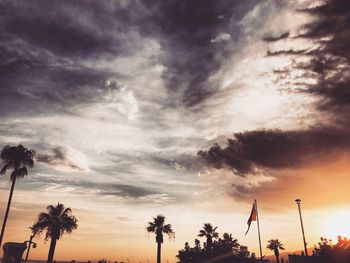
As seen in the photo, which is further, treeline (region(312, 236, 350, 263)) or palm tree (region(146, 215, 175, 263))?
palm tree (region(146, 215, 175, 263))

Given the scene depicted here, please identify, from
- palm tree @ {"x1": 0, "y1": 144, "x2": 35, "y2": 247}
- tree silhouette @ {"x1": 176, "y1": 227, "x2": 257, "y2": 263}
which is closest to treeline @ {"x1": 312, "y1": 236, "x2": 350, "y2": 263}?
tree silhouette @ {"x1": 176, "y1": 227, "x2": 257, "y2": 263}

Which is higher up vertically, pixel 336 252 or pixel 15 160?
pixel 15 160

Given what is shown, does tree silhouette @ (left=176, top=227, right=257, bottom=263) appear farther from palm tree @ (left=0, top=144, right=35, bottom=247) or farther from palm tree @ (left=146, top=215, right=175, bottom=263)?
palm tree @ (left=0, top=144, right=35, bottom=247)

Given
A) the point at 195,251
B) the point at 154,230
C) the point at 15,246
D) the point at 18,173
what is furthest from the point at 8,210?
the point at 195,251

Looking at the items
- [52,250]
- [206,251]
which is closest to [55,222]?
[52,250]

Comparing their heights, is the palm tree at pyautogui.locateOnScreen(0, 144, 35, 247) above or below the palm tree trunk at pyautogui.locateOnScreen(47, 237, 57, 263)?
above

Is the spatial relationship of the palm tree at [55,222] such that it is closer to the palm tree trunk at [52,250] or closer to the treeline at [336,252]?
the palm tree trunk at [52,250]

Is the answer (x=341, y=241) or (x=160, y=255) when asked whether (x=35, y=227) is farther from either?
(x=341, y=241)

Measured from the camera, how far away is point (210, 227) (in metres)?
64.2

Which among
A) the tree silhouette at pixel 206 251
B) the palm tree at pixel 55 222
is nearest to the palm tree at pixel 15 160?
the palm tree at pixel 55 222

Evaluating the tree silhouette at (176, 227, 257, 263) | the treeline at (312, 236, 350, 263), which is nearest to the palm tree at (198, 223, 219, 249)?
the tree silhouette at (176, 227, 257, 263)

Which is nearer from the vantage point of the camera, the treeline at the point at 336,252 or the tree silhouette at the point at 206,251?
the treeline at the point at 336,252

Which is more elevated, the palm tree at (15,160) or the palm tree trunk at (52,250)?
the palm tree at (15,160)

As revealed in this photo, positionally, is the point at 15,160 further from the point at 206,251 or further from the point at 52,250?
the point at 206,251
